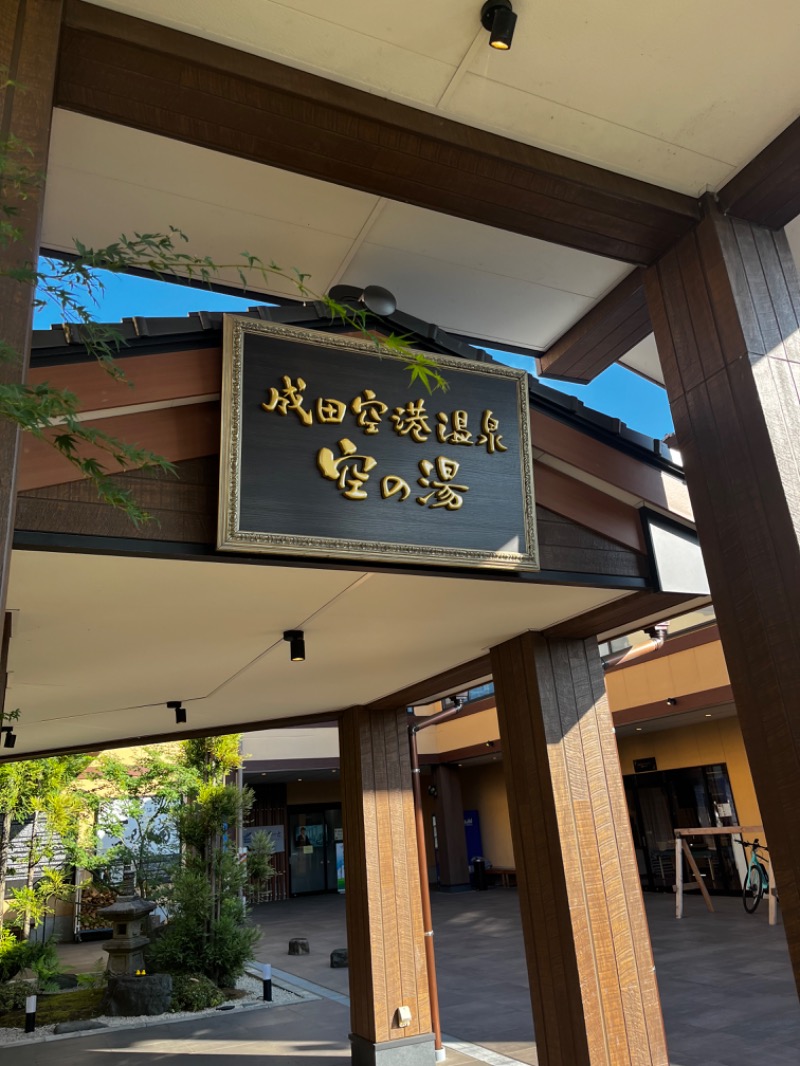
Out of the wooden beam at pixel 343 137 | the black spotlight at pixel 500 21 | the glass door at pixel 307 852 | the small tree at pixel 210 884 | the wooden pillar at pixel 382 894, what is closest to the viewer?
the black spotlight at pixel 500 21

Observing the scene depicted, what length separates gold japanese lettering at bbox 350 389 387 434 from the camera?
310 centimetres

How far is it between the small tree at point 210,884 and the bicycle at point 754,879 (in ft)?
24.8

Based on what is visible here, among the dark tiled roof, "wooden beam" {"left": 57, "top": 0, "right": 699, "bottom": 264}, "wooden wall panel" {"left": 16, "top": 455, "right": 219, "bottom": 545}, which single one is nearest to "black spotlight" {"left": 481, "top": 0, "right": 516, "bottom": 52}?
"wooden beam" {"left": 57, "top": 0, "right": 699, "bottom": 264}

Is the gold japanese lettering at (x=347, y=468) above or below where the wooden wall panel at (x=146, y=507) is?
above

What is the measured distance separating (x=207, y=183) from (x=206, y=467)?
1.24m

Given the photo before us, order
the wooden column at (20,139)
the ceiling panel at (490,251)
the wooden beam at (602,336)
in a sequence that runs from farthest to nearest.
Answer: the wooden beam at (602,336), the ceiling panel at (490,251), the wooden column at (20,139)

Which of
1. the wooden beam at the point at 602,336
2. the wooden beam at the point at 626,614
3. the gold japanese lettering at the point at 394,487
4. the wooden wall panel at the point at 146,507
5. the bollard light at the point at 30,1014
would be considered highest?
the wooden beam at the point at 602,336

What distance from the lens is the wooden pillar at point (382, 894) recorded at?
5.64 meters

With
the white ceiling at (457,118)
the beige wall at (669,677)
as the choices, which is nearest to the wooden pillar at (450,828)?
the beige wall at (669,677)

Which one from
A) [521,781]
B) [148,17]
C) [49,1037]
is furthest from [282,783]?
[148,17]

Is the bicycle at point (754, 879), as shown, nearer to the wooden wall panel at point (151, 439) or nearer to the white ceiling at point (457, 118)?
the white ceiling at point (457, 118)

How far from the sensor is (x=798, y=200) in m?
3.00

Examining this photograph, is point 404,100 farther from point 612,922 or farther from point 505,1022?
point 505,1022

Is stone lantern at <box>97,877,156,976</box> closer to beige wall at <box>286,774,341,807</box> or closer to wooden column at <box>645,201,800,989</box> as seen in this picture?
Result: wooden column at <box>645,201,800,989</box>
